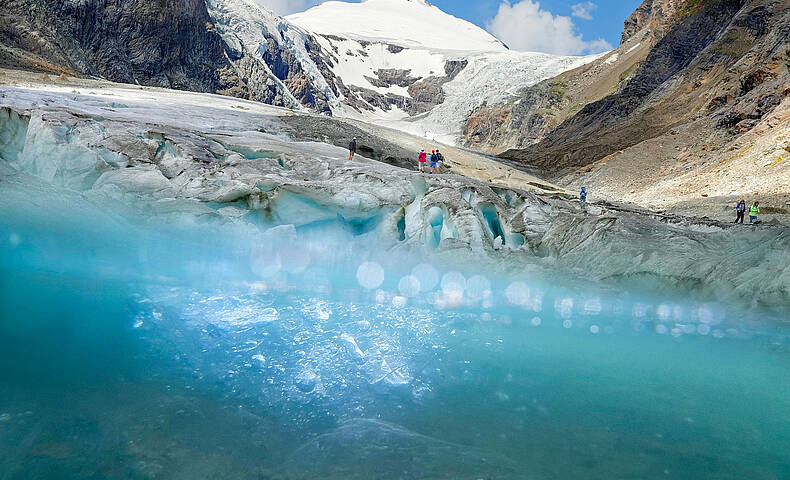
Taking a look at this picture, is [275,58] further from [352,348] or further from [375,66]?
[352,348]

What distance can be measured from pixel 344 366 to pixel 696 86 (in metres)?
33.4

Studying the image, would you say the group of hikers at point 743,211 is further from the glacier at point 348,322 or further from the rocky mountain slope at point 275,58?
the rocky mountain slope at point 275,58

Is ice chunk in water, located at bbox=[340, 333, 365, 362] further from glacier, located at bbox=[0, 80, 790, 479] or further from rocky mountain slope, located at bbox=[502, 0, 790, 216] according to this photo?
rocky mountain slope, located at bbox=[502, 0, 790, 216]

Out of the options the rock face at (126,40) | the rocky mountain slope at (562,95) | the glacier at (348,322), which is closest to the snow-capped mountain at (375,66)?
the rock face at (126,40)

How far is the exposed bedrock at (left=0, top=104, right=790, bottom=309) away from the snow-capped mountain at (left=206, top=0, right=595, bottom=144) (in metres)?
51.1

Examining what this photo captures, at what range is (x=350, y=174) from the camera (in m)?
8.91

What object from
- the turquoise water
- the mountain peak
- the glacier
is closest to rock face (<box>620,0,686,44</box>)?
the glacier

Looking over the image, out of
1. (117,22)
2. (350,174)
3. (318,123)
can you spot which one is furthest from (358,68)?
(350,174)

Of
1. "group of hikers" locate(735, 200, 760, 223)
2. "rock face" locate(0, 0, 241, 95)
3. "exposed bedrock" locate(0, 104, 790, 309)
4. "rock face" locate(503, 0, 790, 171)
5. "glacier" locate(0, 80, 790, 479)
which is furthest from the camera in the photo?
"rock face" locate(0, 0, 241, 95)

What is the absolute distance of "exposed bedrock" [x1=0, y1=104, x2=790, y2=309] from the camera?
7391mm

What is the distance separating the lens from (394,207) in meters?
8.57

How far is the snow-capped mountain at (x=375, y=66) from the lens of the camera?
6412 centimetres

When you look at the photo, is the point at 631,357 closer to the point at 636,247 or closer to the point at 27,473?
the point at 636,247

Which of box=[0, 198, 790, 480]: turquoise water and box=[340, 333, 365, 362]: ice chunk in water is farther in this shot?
box=[340, 333, 365, 362]: ice chunk in water
